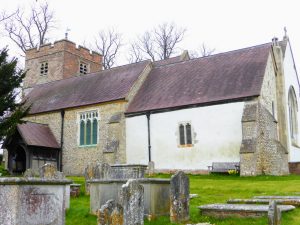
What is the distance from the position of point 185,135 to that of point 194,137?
22.5 inches

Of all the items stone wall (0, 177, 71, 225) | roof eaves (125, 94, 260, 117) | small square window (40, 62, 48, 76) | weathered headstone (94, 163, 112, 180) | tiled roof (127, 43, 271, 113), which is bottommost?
stone wall (0, 177, 71, 225)

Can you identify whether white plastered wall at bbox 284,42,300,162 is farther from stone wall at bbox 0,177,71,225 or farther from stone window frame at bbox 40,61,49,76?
stone window frame at bbox 40,61,49,76

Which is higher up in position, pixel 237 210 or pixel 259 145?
pixel 259 145

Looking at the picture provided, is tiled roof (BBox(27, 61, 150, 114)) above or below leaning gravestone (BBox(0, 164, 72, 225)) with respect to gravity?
above

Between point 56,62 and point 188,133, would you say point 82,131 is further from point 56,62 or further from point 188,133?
point 56,62

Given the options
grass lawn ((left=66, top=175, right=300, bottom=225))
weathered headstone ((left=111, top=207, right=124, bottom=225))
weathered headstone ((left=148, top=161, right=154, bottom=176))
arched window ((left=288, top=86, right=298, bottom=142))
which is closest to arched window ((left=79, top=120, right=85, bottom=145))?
weathered headstone ((left=148, top=161, right=154, bottom=176))

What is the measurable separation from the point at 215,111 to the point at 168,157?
3794 millimetres

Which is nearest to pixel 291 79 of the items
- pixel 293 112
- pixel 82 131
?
pixel 293 112

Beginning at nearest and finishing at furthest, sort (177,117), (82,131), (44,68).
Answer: (177,117) → (82,131) → (44,68)

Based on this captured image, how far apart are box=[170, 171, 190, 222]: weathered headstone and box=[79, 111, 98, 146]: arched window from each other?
17.0 meters

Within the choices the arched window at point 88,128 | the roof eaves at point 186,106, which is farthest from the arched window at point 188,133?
the arched window at point 88,128

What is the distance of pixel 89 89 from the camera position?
28.7m

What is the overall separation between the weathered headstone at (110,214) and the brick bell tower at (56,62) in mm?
30399

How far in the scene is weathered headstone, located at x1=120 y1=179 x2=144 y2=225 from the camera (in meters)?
7.89
